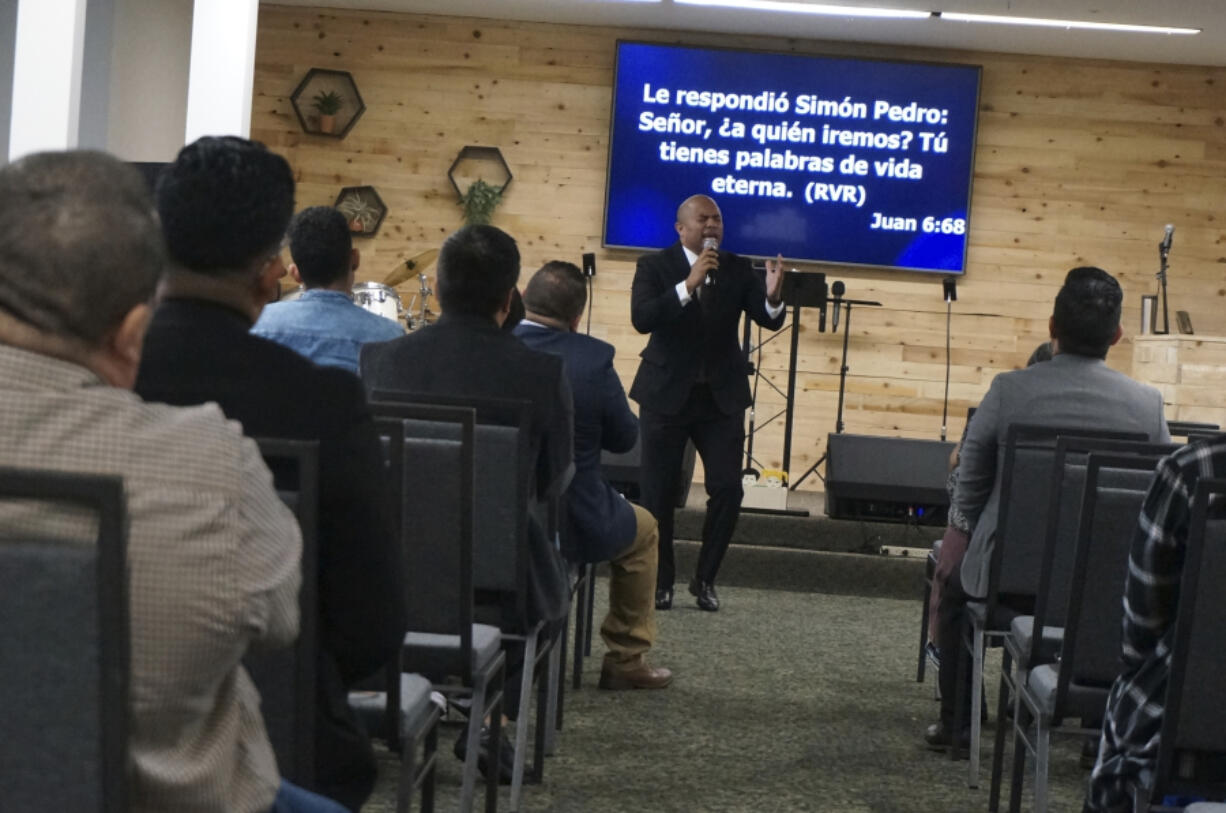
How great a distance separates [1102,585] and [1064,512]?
1.17ft

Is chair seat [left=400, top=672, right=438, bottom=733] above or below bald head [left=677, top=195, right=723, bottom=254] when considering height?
below

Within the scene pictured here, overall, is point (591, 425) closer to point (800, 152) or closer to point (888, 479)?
point (888, 479)

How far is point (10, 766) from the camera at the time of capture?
3.36 ft

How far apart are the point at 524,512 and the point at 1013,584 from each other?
1.13 metres

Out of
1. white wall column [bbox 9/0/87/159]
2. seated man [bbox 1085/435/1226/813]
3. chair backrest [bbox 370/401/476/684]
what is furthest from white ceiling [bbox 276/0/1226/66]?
seated man [bbox 1085/435/1226/813]

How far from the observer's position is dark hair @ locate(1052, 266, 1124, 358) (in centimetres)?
322

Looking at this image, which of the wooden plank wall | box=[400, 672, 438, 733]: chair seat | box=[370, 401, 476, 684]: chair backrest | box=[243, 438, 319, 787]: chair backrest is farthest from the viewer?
the wooden plank wall

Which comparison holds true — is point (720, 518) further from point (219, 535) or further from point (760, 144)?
point (219, 535)

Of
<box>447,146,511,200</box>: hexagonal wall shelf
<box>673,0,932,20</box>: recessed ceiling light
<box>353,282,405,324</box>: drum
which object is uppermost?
<box>673,0,932,20</box>: recessed ceiling light

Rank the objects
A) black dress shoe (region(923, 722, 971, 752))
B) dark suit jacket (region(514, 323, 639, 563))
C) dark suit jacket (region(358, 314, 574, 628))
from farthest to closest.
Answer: black dress shoe (region(923, 722, 971, 752)) < dark suit jacket (region(514, 323, 639, 563)) < dark suit jacket (region(358, 314, 574, 628))

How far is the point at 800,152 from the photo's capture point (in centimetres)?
868

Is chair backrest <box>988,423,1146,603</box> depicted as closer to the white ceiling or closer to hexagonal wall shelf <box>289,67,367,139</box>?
the white ceiling

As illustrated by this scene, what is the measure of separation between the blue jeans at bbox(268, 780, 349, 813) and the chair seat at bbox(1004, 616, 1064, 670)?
1.68 m

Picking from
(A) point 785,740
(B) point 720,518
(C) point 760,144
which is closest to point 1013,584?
(A) point 785,740
